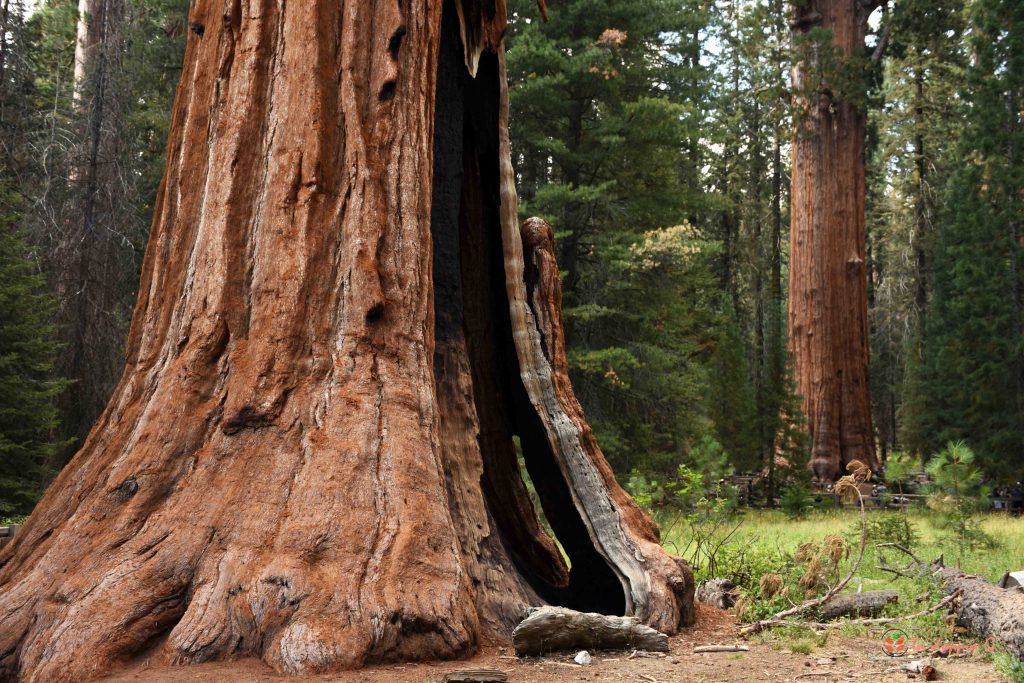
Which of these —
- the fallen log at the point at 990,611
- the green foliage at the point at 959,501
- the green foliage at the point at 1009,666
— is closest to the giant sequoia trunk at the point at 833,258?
the green foliage at the point at 959,501

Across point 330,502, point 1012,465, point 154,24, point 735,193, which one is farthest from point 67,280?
point 735,193

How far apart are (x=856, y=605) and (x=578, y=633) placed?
2.59 m

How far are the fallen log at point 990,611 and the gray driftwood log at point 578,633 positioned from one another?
1780 mm

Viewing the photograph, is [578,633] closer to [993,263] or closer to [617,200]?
[617,200]

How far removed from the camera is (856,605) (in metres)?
6.86

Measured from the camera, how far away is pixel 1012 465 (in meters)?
19.4

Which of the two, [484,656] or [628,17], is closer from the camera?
[484,656]

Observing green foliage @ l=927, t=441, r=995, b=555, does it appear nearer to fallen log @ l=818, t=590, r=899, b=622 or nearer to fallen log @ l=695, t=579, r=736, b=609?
fallen log @ l=695, t=579, r=736, b=609

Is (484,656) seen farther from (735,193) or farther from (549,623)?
(735,193)

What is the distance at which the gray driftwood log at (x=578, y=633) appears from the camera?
5152 millimetres

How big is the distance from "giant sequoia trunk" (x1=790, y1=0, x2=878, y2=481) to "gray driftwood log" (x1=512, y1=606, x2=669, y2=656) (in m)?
15.3

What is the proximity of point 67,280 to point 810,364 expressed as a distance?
14.3 metres

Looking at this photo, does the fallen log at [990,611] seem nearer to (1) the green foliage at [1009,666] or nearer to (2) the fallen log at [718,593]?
(1) the green foliage at [1009,666]

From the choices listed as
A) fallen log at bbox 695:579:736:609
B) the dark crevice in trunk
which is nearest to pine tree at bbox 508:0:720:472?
fallen log at bbox 695:579:736:609
